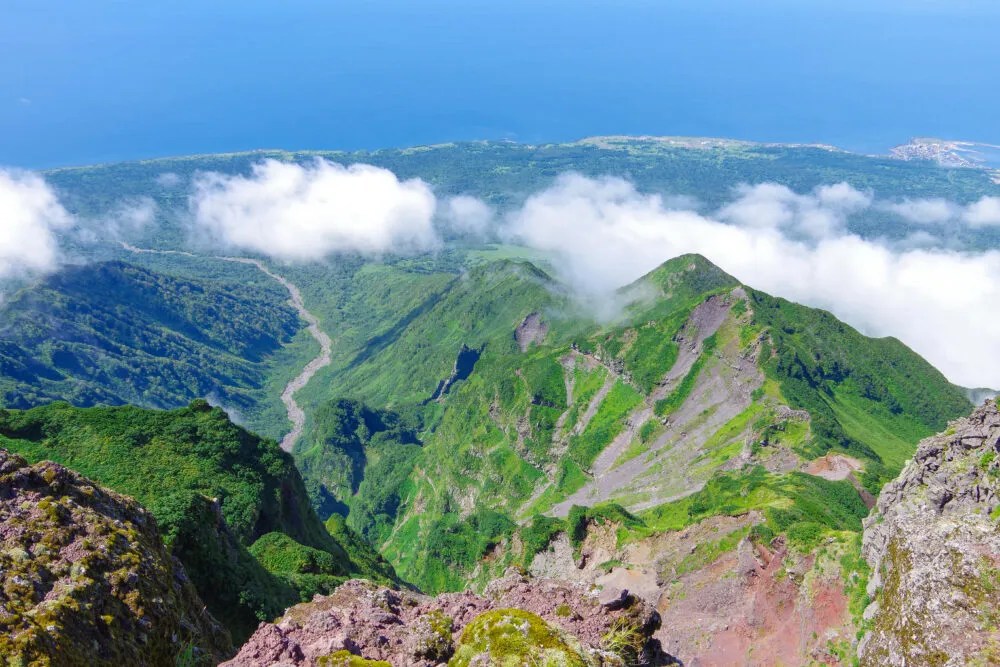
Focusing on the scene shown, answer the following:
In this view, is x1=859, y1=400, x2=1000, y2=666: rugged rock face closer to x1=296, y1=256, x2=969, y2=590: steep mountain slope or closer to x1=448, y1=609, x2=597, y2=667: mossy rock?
x1=448, y1=609, x2=597, y2=667: mossy rock

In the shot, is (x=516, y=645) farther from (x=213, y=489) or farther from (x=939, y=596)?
(x=213, y=489)

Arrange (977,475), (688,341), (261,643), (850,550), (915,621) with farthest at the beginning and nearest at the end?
(688,341) → (850,550) → (977,475) → (915,621) → (261,643)

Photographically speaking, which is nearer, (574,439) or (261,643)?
(261,643)

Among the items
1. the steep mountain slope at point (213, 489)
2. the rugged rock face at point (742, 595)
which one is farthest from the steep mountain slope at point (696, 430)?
the steep mountain slope at point (213, 489)

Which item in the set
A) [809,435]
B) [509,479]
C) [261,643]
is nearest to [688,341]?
[809,435]

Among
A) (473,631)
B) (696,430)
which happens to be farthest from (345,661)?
(696,430)

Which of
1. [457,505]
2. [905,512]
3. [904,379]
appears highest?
[905,512]

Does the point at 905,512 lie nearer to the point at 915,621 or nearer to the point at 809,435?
the point at 915,621

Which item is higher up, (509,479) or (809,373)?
(809,373)
